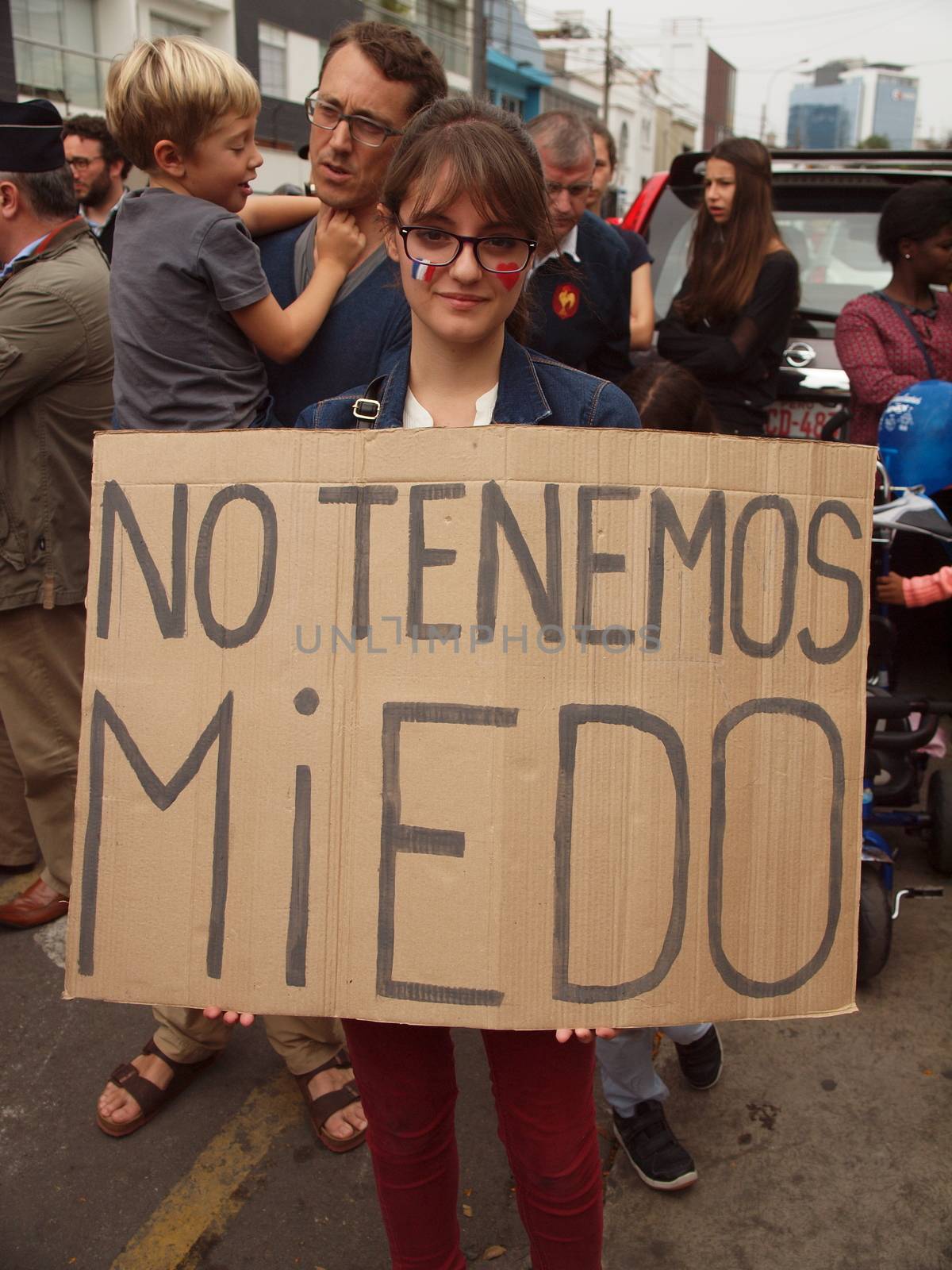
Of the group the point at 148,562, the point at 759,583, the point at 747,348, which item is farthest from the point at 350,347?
the point at 747,348

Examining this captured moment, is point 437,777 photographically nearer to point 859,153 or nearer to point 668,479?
point 668,479

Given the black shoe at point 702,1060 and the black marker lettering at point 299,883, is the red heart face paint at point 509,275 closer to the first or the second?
the black marker lettering at point 299,883

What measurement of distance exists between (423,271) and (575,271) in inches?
57.2

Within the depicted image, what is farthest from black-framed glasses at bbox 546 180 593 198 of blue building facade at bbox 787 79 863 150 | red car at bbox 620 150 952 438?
blue building facade at bbox 787 79 863 150

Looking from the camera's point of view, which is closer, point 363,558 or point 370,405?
point 363,558

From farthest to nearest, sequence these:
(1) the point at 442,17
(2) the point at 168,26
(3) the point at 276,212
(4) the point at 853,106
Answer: (4) the point at 853,106 < (1) the point at 442,17 < (2) the point at 168,26 < (3) the point at 276,212

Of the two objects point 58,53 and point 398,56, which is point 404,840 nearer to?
point 398,56

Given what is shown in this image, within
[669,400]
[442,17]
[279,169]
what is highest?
[442,17]

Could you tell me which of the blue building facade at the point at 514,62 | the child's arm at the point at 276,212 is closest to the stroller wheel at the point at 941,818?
the child's arm at the point at 276,212

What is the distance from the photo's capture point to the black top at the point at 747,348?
3408 mm

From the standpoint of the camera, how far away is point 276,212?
7.07 ft

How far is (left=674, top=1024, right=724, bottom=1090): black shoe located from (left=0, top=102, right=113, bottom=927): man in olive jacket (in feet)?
5.38

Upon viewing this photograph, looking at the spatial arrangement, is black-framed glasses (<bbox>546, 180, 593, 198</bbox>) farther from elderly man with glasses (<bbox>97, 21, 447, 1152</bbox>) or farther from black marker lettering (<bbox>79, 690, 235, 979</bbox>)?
black marker lettering (<bbox>79, 690, 235, 979</bbox>)

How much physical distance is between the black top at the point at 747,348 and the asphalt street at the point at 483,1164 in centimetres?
175
